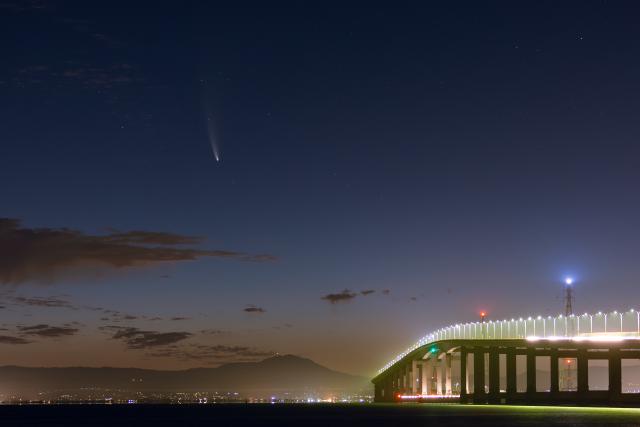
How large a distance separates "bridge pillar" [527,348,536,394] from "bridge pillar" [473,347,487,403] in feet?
34.7

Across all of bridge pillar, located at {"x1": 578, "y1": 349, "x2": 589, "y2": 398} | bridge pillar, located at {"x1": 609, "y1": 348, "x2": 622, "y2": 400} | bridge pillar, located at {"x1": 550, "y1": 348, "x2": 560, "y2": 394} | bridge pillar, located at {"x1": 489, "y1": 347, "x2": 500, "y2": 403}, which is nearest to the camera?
bridge pillar, located at {"x1": 609, "y1": 348, "x2": 622, "y2": 400}

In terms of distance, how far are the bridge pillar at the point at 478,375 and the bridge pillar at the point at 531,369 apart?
10578 millimetres

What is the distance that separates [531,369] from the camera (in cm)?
16162

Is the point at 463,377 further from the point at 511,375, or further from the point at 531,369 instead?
the point at 531,369

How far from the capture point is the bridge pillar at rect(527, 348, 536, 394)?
6373 inches

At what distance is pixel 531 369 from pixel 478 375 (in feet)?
45.6

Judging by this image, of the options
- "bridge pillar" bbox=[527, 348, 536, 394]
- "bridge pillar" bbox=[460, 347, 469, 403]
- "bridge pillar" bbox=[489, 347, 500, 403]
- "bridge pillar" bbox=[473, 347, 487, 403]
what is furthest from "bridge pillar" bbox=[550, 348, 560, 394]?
"bridge pillar" bbox=[460, 347, 469, 403]

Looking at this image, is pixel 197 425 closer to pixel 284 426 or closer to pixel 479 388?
pixel 284 426

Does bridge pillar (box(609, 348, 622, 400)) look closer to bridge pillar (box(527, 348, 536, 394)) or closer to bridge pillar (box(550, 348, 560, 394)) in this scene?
bridge pillar (box(550, 348, 560, 394))

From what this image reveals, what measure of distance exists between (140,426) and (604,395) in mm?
76642

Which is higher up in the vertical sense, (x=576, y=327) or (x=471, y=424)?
(x=576, y=327)

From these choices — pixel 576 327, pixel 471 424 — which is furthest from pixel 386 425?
pixel 576 327

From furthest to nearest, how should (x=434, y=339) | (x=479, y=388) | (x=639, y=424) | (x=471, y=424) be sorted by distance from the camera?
(x=434, y=339)
(x=479, y=388)
(x=471, y=424)
(x=639, y=424)

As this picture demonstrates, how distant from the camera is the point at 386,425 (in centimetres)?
11188
